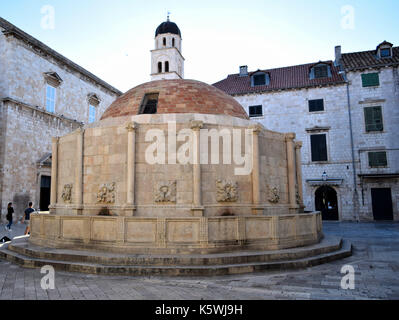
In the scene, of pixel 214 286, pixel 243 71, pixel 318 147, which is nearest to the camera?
Result: pixel 214 286

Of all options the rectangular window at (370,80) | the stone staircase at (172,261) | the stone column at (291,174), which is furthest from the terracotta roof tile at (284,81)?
the stone staircase at (172,261)

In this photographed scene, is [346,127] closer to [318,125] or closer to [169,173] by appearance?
[318,125]

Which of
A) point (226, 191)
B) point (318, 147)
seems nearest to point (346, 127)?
point (318, 147)

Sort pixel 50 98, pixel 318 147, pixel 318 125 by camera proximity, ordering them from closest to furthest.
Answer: pixel 50 98
pixel 318 147
pixel 318 125

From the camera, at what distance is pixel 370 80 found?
89.7 ft

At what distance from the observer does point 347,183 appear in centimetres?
2695

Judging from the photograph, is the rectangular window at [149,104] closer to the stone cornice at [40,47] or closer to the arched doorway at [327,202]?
the stone cornice at [40,47]

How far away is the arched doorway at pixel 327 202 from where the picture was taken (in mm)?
27484

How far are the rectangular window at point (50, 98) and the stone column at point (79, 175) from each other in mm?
17769

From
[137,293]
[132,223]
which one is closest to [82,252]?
[132,223]

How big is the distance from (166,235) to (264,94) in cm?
2423

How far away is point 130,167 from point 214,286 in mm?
4985

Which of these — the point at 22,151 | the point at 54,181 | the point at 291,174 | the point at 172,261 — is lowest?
the point at 172,261
